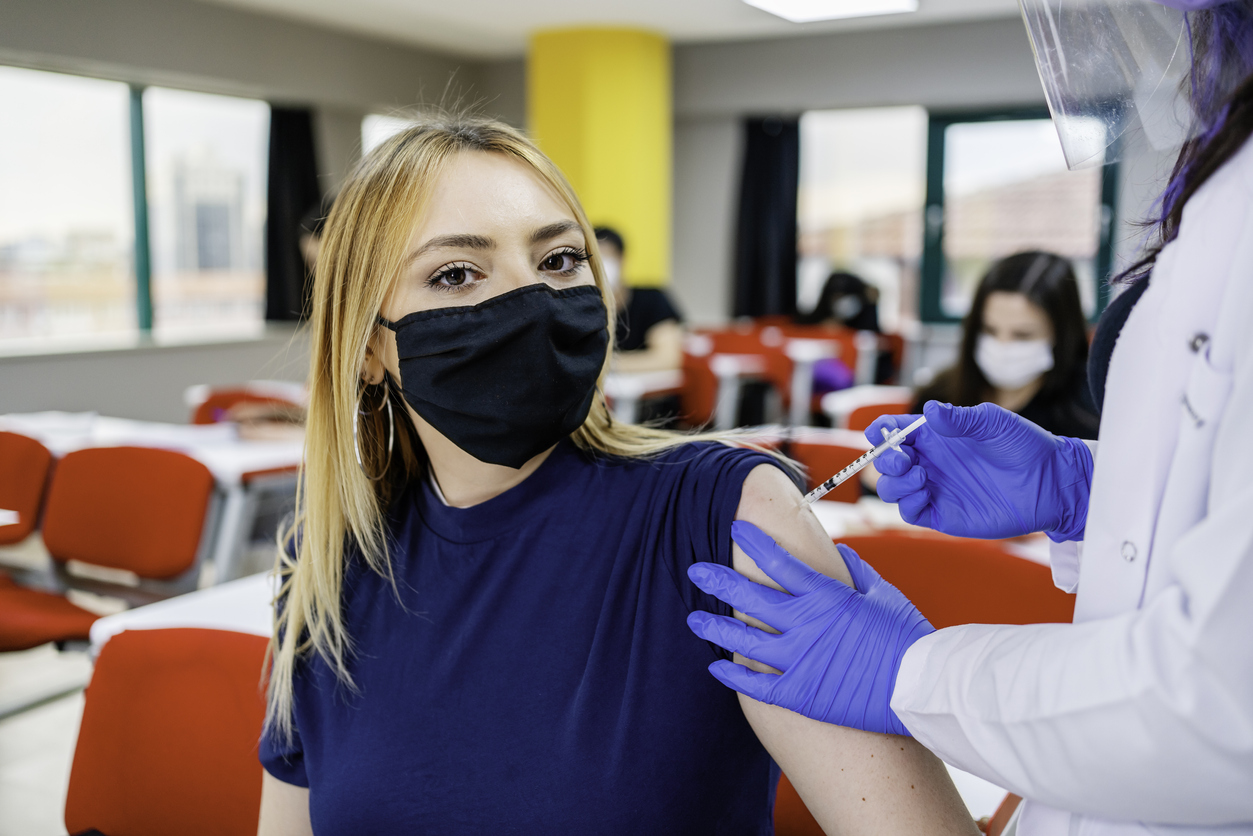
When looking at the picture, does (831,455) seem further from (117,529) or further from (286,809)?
(117,529)

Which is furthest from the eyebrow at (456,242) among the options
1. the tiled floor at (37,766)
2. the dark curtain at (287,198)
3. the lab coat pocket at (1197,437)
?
the dark curtain at (287,198)

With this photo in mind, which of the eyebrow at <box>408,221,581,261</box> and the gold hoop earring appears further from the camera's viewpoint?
the gold hoop earring

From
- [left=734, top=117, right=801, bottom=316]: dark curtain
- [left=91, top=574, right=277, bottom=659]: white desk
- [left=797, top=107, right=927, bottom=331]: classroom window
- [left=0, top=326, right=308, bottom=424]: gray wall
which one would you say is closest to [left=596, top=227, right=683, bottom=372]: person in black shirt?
[left=0, top=326, right=308, bottom=424]: gray wall

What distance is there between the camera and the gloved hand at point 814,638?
2.47 ft

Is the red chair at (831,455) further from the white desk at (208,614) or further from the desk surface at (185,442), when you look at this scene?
the desk surface at (185,442)

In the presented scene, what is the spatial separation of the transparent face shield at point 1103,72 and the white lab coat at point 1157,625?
0.47 feet

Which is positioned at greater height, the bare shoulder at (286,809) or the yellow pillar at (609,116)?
the yellow pillar at (609,116)

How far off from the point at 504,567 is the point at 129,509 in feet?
6.19

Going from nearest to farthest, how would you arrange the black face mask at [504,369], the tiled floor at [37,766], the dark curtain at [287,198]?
the black face mask at [504,369] < the tiled floor at [37,766] < the dark curtain at [287,198]

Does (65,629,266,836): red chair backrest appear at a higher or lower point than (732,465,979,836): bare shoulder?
lower

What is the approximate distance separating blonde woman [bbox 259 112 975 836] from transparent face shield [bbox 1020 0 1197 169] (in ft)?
1.28

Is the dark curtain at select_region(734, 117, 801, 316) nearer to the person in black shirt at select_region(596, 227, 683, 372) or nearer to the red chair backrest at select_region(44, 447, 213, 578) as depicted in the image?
the person in black shirt at select_region(596, 227, 683, 372)

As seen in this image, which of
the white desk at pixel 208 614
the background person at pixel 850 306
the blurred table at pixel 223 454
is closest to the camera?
the white desk at pixel 208 614

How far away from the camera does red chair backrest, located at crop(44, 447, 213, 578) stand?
243 cm
